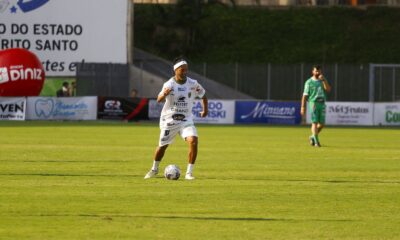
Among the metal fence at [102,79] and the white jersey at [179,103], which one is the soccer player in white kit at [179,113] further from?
the metal fence at [102,79]

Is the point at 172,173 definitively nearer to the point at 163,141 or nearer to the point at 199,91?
the point at 163,141

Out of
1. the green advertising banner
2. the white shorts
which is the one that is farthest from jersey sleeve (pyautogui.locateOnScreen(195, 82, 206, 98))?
the green advertising banner

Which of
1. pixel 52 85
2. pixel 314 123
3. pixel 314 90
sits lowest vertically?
pixel 314 123

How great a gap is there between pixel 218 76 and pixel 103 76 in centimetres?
616

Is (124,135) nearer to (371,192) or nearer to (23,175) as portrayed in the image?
(23,175)

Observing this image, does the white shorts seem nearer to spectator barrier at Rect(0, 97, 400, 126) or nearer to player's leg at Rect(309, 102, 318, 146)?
player's leg at Rect(309, 102, 318, 146)

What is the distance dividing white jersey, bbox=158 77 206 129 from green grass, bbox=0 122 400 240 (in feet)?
3.29

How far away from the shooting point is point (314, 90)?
32844 millimetres

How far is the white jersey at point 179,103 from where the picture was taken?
67.4 ft

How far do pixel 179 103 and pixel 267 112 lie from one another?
95.5 ft

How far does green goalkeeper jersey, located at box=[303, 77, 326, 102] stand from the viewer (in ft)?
108

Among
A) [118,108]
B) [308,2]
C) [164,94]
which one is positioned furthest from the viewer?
[308,2]

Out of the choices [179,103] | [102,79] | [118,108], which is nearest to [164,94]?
[179,103]

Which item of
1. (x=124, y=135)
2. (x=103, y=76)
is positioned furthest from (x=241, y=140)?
(x=103, y=76)
